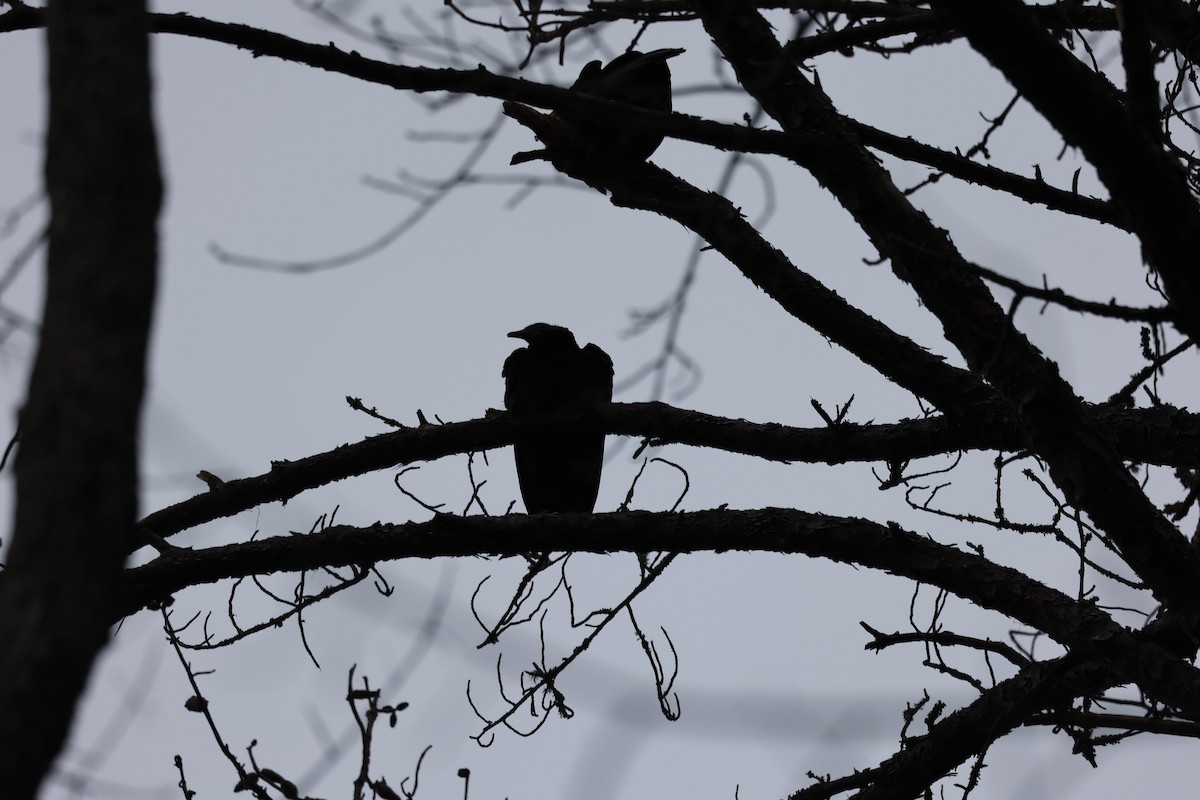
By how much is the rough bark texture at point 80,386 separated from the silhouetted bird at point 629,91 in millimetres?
2169

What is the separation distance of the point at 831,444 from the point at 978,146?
4.15ft

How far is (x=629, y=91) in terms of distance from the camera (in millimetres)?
4152

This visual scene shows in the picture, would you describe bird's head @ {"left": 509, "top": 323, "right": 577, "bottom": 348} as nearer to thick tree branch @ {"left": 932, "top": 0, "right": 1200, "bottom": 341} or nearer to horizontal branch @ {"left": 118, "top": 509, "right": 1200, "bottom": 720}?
horizontal branch @ {"left": 118, "top": 509, "right": 1200, "bottom": 720}

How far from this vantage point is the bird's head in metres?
5.20

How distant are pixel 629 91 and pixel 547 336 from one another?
4.88ft

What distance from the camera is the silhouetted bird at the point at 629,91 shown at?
3660 mm

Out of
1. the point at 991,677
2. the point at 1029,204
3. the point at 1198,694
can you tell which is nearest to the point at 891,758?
the point at 991,677

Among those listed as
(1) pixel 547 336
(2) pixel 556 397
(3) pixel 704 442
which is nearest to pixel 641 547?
(3) pixel 704 442

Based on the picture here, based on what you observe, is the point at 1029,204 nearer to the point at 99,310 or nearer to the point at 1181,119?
the point at 1181,119

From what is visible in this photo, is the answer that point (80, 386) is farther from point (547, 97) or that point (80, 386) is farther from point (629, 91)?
point (629, 91)

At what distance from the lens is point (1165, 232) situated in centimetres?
204

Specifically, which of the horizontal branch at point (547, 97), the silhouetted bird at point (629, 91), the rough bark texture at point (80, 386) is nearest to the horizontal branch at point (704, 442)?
the horizontal branch at point (547, 97)

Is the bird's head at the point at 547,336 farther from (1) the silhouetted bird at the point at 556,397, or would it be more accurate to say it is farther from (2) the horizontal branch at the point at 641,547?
(2) the horizontal branch at the point at 641,547

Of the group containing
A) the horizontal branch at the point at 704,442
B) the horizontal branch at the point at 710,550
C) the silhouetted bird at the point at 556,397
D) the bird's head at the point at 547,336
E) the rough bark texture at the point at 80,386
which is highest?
the bird's head at the point at 547,336
